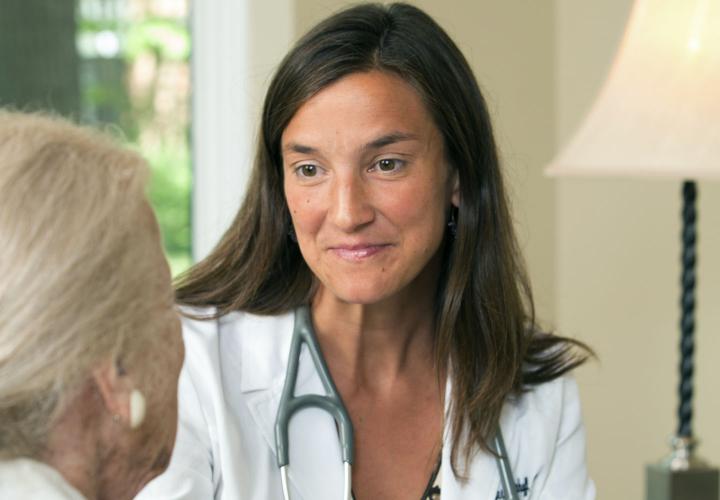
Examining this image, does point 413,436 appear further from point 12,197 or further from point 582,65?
point 582,65

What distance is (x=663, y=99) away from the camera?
1965 millimetres

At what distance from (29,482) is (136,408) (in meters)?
0.11

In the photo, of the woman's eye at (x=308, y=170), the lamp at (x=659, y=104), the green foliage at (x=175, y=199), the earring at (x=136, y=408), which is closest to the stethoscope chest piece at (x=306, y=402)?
the woman's eye at (x=308, y=170)

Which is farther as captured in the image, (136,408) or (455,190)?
(455,190)

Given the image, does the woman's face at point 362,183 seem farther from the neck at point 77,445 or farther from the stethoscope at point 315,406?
the neck at point 77,445

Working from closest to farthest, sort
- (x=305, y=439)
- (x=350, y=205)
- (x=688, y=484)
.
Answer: (x=350, y=205)
(x=305, y=439)
(x=688, y=484)

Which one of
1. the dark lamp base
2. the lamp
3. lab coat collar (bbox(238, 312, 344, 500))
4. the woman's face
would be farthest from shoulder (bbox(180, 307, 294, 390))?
the dark lamp base

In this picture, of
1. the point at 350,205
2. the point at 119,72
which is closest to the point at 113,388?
the point at 350,205

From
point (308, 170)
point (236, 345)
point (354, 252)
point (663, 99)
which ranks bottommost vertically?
point (236, 345)

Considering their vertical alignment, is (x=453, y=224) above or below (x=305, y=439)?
above

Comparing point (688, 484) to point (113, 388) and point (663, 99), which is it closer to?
point (663, 99)

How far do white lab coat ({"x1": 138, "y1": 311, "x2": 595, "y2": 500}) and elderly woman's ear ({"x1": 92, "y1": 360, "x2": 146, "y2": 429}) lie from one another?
26.1 inches

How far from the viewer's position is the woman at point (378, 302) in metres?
1.71

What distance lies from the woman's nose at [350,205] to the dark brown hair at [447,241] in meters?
0.14
